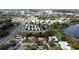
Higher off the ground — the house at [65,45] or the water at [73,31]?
the water at [73,31]

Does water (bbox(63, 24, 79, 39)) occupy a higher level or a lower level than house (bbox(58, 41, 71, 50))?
higher
